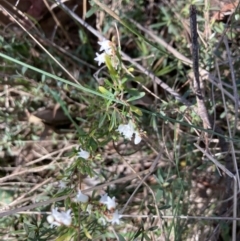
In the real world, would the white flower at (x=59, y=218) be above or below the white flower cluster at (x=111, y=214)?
below

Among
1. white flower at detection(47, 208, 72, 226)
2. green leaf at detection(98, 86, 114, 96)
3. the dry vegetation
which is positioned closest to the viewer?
white flower at detection(47, 208, 72, 226)

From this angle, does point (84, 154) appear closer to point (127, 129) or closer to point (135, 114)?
point (127, 129)

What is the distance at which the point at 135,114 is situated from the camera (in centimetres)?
135

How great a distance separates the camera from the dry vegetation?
141 centimetres

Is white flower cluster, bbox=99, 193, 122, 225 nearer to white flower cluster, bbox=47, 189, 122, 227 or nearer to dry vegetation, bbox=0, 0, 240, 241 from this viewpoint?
white flower cluster, bbox=47, 189, 122, 227

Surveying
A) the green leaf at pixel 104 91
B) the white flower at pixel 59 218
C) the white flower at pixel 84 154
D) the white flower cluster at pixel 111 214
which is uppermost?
the green leaf at pixel 104 91

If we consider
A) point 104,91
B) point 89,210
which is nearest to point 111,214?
point 89,210

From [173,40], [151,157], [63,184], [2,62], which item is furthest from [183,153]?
[2,62]

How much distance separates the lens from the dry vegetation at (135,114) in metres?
1.41

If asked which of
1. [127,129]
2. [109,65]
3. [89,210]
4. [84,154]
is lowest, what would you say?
[89,210]

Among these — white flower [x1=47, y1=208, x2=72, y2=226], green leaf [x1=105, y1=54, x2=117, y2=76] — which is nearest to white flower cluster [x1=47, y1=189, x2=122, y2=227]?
white flower [x1=47, y1=208, x2=72, y2=226]

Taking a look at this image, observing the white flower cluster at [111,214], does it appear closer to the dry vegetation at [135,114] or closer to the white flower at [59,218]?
the white flower at [59,218]

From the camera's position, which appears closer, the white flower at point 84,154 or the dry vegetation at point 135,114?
the white flower at point 84,154

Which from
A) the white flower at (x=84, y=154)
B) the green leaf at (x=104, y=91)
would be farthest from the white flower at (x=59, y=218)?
the green leaf at (x=104, y=91)
